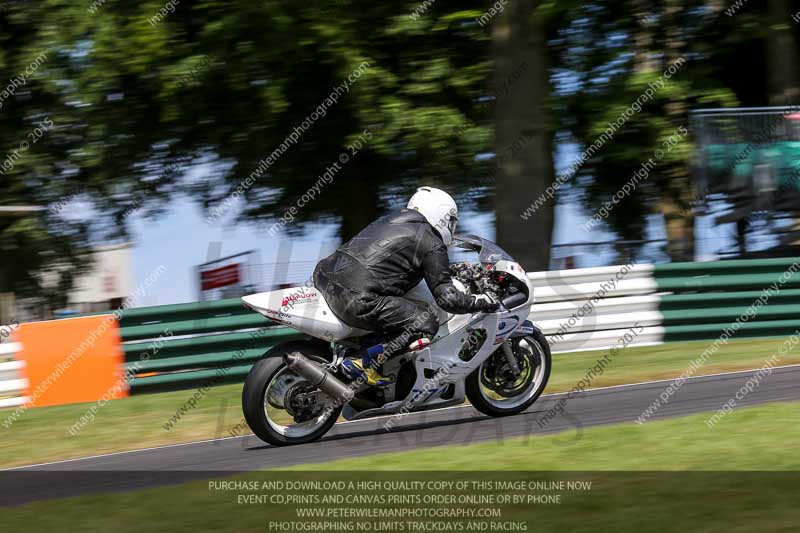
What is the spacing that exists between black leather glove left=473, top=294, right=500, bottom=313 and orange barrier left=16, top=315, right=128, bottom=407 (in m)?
4.72

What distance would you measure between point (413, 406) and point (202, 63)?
896 cm

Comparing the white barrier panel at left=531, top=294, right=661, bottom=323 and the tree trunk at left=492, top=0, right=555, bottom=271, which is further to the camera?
the tree trunk at left=492, top=0, right=555, bottom=271

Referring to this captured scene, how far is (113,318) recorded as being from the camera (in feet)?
35.9

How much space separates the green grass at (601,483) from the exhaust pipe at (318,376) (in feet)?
2.01

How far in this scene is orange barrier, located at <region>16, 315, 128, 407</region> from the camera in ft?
35.0

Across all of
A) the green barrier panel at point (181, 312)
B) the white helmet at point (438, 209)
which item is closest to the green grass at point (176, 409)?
the green barrier panel at point (181, 312)

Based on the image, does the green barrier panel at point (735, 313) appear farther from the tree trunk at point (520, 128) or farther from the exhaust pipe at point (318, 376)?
the exhaust pipe at point (318, 376)

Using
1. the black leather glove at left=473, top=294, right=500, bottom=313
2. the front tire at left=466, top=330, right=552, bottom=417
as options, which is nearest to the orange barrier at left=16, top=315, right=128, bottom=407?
the front tire at left=466, top=330, right=552, bottom=417

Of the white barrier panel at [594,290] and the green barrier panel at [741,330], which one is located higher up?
the white barrier panel at [594,290]

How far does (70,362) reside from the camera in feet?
35.0

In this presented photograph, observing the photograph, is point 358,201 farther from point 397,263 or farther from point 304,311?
point 304,311

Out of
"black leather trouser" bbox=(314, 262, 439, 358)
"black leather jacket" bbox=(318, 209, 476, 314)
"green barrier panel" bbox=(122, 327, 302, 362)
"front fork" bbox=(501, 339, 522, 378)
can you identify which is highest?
"black leather jacket" bbox=(318, 209, 476, 314)

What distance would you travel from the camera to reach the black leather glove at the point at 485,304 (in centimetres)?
758

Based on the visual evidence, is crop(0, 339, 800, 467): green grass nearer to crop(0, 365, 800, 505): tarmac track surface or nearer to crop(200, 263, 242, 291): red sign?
crop(0, 365, 800, 505): tarmac track surface
